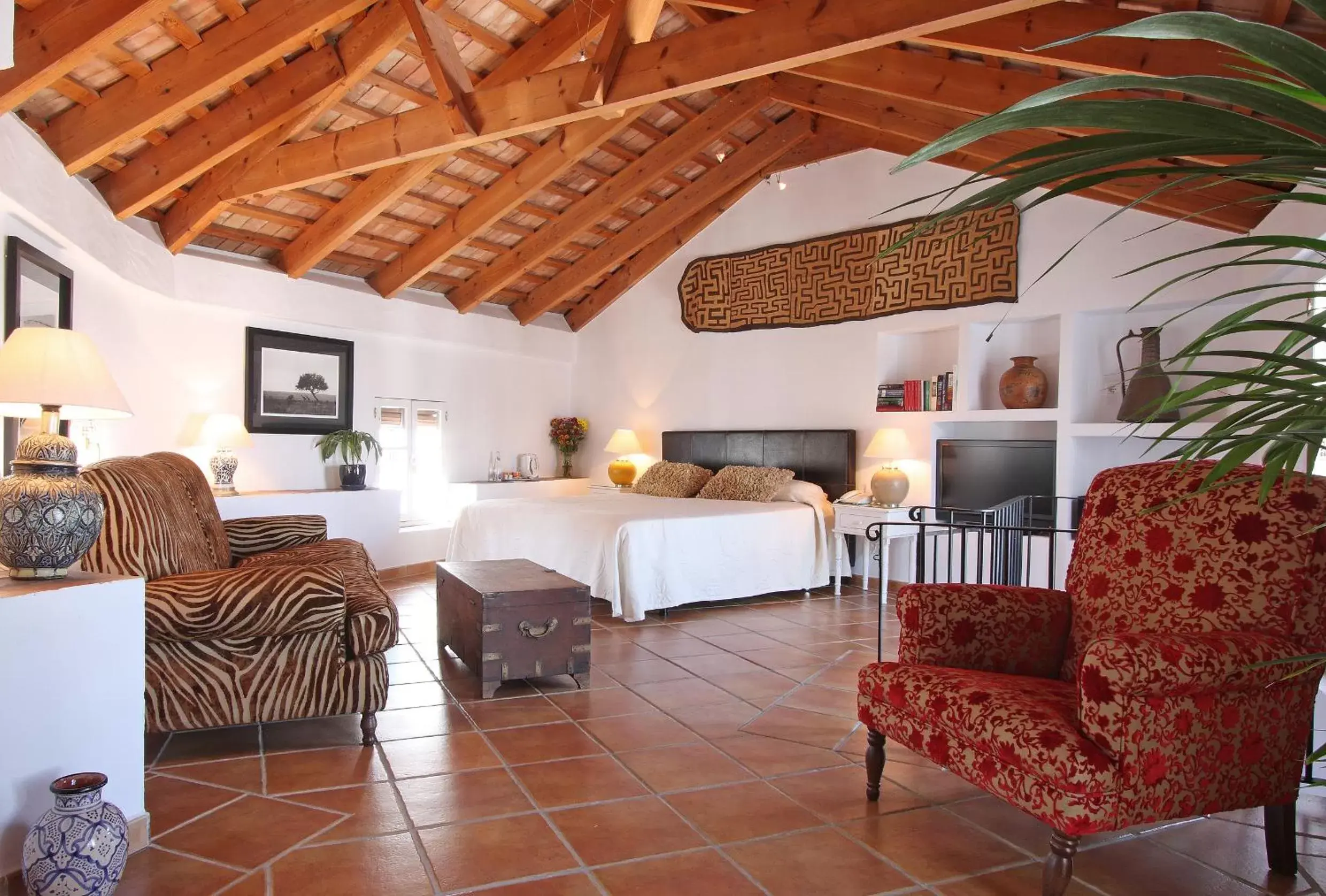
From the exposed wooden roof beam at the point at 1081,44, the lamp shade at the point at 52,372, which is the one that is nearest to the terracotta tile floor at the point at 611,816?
the lamp shade at the point at 52,372

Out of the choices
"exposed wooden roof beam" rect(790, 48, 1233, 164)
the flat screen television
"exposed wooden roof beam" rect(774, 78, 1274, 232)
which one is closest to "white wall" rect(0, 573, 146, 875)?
"exposed wooden roof beam" rect(790, 48, 1233, 164)

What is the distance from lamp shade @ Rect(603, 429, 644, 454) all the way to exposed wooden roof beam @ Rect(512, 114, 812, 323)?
151 cm

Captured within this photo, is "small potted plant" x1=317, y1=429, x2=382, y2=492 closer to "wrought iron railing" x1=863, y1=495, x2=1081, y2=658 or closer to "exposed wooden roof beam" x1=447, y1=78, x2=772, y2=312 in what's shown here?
"exposed wooden roof beam" x1=447, y1=78, x2=772, y2=312

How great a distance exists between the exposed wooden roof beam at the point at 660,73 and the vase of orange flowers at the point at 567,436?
14.6 ft

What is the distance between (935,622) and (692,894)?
3.63ft

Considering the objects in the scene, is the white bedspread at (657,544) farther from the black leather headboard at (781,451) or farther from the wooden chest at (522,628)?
the wooden chest at (522,628)

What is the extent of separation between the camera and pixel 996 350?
6453 millimetres

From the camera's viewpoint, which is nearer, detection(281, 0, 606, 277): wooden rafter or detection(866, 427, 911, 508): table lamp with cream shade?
detection(281, 0, 606, 277): wooden rafter

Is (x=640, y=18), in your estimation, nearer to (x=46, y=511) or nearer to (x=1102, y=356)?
(x=46, y=511)

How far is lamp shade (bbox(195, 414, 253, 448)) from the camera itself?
19.5ft

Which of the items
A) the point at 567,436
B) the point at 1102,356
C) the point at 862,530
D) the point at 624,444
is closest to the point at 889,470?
the point at 862,530

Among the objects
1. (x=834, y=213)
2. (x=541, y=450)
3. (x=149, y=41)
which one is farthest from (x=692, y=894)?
(x=541, y=450)

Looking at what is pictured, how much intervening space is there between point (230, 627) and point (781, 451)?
207 inches

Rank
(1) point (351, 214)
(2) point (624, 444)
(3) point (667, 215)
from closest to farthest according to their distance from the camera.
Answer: (1) point (351, 214), (3) point (667, 215), (2) point (624, 444)
